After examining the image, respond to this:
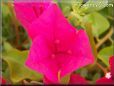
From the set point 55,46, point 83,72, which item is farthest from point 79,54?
point 83,72

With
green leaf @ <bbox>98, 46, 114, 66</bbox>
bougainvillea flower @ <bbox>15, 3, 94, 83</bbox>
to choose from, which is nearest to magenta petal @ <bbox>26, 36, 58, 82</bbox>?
bougainvillea flower @ <bbox>15, 3, 94, 83</bbox>

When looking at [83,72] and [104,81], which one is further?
[83,72]

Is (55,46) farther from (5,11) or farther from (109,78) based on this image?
(5,11)

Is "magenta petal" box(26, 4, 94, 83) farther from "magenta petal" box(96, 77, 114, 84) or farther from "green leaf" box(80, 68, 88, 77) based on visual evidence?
"green leaf" box(80, 68, 88, 77)

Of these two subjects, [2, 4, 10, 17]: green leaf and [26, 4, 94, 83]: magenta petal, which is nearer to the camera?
[26, 4, 94, 83]: magenta petal

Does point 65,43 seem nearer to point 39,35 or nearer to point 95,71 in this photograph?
point 39,35

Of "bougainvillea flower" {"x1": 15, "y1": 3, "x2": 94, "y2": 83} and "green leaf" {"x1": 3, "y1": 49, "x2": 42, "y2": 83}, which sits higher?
"bougainvillea flower" {"x1": 15, "y1": 3, "x2": 94, "y2": 83}

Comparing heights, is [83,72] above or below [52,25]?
below

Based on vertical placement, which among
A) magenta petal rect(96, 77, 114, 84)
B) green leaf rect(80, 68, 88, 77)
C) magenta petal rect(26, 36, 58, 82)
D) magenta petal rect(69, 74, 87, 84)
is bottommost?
green leaf rect(80, 68, 88, 77)
